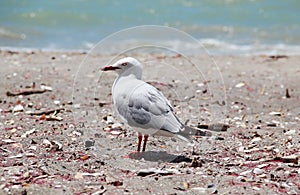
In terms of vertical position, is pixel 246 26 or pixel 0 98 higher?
pixel 246 26

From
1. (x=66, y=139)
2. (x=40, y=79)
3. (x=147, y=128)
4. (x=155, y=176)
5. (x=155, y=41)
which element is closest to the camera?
(x=155, y=176)

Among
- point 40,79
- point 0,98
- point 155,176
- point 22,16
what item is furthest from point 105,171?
point 22,16

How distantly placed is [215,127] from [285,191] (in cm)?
204

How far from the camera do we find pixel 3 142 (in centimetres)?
505

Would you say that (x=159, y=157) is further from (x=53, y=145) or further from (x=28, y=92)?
(x=28, y=92)

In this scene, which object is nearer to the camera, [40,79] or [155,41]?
[40,79]

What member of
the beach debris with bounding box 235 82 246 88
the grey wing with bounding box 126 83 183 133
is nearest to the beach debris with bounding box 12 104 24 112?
the grey wing with bounding box 126 83 183 133

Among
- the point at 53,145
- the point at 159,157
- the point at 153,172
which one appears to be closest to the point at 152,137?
the point at 159,157

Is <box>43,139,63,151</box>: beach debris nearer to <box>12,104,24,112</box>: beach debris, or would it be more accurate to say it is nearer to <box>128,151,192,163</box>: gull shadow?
<box>128,151,192,163</box>: gull shadow

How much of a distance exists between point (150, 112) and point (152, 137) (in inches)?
39.9

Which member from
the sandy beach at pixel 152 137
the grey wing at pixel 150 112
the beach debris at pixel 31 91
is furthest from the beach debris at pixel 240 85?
the grey wing at pixel 150 112

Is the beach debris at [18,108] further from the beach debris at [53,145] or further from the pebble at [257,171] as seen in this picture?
the pebble at [257,171]

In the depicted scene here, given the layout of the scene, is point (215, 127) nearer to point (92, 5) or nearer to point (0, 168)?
point (0, 168)

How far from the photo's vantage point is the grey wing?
4.43m
